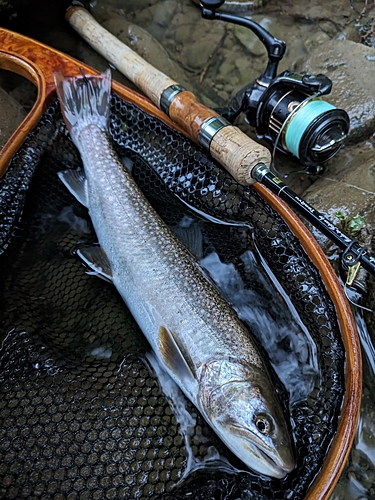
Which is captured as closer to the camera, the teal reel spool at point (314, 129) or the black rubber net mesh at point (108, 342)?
the black rubber net mesh at point (108, 342)

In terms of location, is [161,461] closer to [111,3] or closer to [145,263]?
[145,263]

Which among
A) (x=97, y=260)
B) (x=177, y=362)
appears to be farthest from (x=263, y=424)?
(x=97, y=260)

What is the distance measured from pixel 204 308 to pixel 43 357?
84 cm

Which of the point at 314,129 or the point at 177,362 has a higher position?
the point at 314,129

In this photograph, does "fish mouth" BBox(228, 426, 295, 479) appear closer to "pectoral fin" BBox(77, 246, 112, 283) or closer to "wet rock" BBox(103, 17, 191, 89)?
"pectoral fin" BBox(77, 246, 112, 283)

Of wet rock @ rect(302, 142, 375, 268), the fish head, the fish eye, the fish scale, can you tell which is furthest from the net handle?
the fish eye

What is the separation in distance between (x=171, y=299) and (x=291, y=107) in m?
1.47

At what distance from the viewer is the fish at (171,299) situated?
1.79 metres

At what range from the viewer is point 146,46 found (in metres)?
3.77

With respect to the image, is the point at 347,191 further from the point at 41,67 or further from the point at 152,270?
the point at 41,67

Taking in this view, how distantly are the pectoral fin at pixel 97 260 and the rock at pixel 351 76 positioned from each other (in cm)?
214

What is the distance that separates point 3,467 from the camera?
5.80ft

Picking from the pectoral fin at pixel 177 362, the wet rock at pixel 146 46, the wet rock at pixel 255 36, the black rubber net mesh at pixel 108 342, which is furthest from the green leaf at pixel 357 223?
the wet rock at pixel 255 36

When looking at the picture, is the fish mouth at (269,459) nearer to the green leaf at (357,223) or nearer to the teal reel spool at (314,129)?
the green leaf at (357,223)
